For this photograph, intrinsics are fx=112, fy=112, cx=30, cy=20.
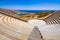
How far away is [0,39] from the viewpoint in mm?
3926

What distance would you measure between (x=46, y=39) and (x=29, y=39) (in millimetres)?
650

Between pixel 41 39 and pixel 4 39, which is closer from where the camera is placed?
pixel 4 39

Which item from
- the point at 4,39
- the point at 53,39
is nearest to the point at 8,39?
the point at 4,39

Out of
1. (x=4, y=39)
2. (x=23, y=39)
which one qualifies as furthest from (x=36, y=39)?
(x=4, y=39)

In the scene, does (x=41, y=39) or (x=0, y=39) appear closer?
(x=0, y=39)

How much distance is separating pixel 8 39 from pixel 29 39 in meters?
0.77

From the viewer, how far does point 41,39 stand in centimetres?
427

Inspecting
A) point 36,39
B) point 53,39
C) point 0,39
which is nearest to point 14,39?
point 0,39

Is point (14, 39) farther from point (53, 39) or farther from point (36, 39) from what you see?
point (53, 39)

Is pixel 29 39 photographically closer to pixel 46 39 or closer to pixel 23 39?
pixel 23 39

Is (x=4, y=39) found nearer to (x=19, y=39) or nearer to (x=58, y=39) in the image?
(x=19, y=39)

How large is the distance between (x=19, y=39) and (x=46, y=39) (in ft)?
3.37

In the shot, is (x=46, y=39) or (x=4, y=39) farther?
(x=46, y=39)

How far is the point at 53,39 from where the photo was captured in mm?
4219
